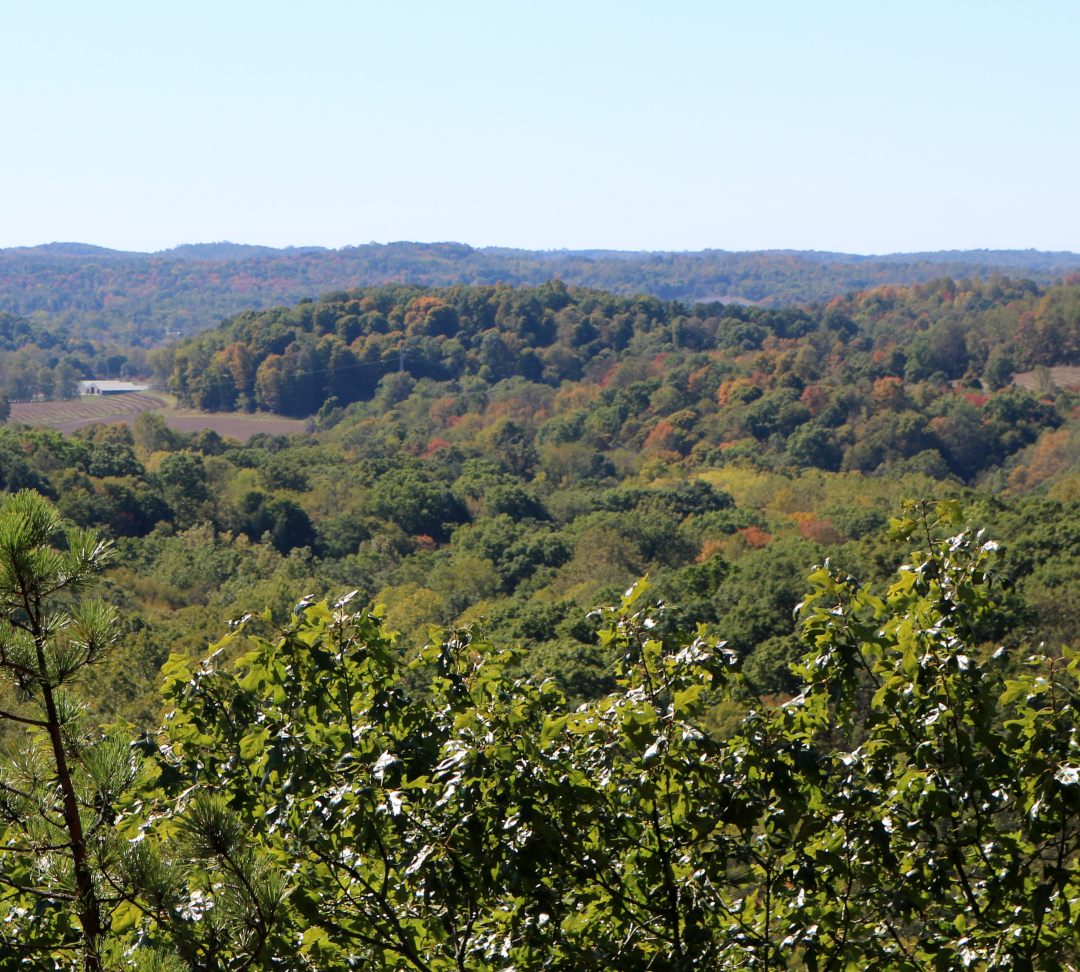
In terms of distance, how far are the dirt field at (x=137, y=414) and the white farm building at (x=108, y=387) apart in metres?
7.25

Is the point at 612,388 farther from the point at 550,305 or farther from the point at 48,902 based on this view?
the point at 48,902

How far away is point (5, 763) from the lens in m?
3.68

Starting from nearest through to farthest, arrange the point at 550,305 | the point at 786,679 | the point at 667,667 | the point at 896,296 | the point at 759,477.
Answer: the point at 667,667 < the point at 786,679 < the point at 759,477 < the point at 550,305 < the point at 896,296

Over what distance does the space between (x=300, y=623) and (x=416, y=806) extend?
3.61 feet

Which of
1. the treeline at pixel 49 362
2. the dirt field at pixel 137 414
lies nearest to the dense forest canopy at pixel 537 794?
the dirt field at pixel 137 414

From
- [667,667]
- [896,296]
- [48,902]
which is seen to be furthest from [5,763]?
[896,296]

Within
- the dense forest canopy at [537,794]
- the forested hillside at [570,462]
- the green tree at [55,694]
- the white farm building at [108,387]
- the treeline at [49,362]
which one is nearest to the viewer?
the green tree at [55,694]

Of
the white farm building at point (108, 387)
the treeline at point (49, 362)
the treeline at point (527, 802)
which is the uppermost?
the treeline at point (527, 802)

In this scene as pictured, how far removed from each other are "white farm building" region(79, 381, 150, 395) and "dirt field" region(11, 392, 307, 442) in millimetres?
7253

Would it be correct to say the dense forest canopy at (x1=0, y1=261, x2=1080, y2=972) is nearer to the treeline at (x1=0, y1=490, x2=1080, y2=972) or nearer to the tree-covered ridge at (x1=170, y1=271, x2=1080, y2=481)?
the treeline at (x1=0, y1=490, x2=1080, y2=972)

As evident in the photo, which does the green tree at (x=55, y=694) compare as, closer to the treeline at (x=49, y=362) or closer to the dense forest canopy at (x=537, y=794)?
the dense forest canopy at (x=537, y=794)

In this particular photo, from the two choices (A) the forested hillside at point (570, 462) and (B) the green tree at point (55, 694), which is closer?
(B) the green tree at point (55, 694)

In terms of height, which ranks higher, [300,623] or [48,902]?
[300,623]

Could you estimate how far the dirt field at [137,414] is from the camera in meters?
104
